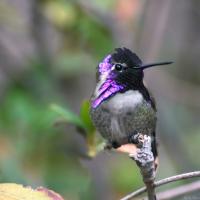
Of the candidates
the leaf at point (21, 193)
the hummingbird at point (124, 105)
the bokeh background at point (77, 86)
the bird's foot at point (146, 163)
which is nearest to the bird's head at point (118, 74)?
the hummingbird at point (124, 105)

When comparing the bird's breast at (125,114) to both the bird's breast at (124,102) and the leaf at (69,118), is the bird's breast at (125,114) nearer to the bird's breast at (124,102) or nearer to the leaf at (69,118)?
A: the bird's breast at (124,102)

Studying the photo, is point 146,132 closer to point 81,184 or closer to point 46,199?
point 46,199

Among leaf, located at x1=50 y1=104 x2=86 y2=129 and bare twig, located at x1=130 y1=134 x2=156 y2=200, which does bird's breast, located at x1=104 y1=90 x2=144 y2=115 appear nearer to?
leaf, located at x1=50 y1=104 x2=86 y2=129

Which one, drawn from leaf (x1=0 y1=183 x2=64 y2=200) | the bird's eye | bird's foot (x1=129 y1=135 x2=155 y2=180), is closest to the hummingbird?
the bird's eye

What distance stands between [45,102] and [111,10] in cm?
80

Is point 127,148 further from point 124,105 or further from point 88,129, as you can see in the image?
point 88,129

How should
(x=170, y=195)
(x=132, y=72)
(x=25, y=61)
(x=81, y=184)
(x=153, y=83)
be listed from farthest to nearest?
1. (x=153, y=83)
2. (x=25, y=61)
3. (x=81, y=184)
4. (x=170, y=195)
5. (x=132, y=72)

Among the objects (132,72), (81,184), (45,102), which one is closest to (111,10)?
(45,102)

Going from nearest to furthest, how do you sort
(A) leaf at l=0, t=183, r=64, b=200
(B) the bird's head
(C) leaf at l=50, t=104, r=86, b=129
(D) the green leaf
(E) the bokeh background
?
(A) leaf at l=0, t=183, r=64, b=200, (B) the bird's head, (D) the green leaf, (C) leaf at l=50, t=104, r=86, b=129, (E) the bokeh background

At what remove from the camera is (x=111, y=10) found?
4383mm

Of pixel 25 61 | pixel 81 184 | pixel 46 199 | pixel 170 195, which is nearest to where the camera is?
pixel 46 199

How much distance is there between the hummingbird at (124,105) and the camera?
2.29 meters

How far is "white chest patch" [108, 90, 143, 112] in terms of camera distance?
2270 mm

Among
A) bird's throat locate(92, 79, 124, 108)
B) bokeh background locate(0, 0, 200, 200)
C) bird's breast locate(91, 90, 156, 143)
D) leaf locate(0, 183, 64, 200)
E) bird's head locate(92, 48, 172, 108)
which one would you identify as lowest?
bokeh background locate(0, 0, 200, 200)
